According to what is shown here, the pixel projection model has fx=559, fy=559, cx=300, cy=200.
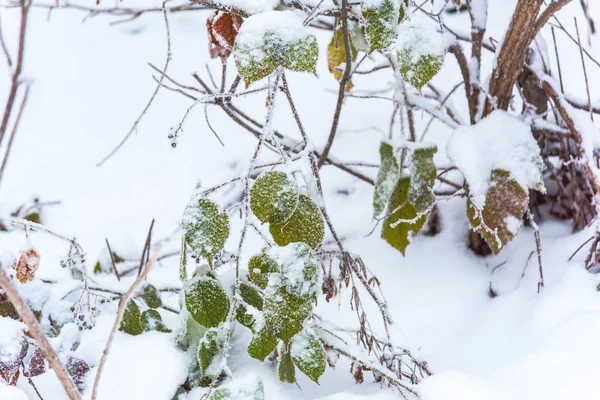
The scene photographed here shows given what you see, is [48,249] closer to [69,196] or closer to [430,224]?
[69,196]

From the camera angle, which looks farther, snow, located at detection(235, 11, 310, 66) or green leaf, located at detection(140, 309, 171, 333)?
green leaf, located at detection(140, 309, 171, 333)

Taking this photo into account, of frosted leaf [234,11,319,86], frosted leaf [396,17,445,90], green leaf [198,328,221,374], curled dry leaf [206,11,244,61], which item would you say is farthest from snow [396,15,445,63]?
green leaf [198,328,221,374]

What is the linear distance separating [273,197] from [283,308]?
145 millimetres

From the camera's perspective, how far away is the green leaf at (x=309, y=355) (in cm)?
74

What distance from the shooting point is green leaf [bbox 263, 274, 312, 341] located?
2.33 feet

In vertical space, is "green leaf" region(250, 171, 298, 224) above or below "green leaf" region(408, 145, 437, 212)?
below

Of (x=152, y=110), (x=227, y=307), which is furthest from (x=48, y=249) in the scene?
(x=227, y=307)

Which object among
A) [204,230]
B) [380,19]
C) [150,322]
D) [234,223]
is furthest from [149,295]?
[380,19]

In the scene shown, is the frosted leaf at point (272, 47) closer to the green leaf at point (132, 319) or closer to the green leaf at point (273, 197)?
the green leaf at point (273, 197)

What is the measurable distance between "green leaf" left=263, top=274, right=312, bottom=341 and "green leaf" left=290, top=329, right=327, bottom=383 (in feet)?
0.16

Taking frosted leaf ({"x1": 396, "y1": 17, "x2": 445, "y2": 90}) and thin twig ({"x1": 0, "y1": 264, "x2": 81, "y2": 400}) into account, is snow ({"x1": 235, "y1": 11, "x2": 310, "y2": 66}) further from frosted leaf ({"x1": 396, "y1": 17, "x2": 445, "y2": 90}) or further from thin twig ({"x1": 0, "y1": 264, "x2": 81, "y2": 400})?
thin twig ({"x1": 0, "y1": 264, "x2": 81, "y2": 400})

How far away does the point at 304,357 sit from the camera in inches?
29.4

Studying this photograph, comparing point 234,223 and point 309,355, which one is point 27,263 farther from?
point 234,223

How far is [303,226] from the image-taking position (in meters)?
0.72
